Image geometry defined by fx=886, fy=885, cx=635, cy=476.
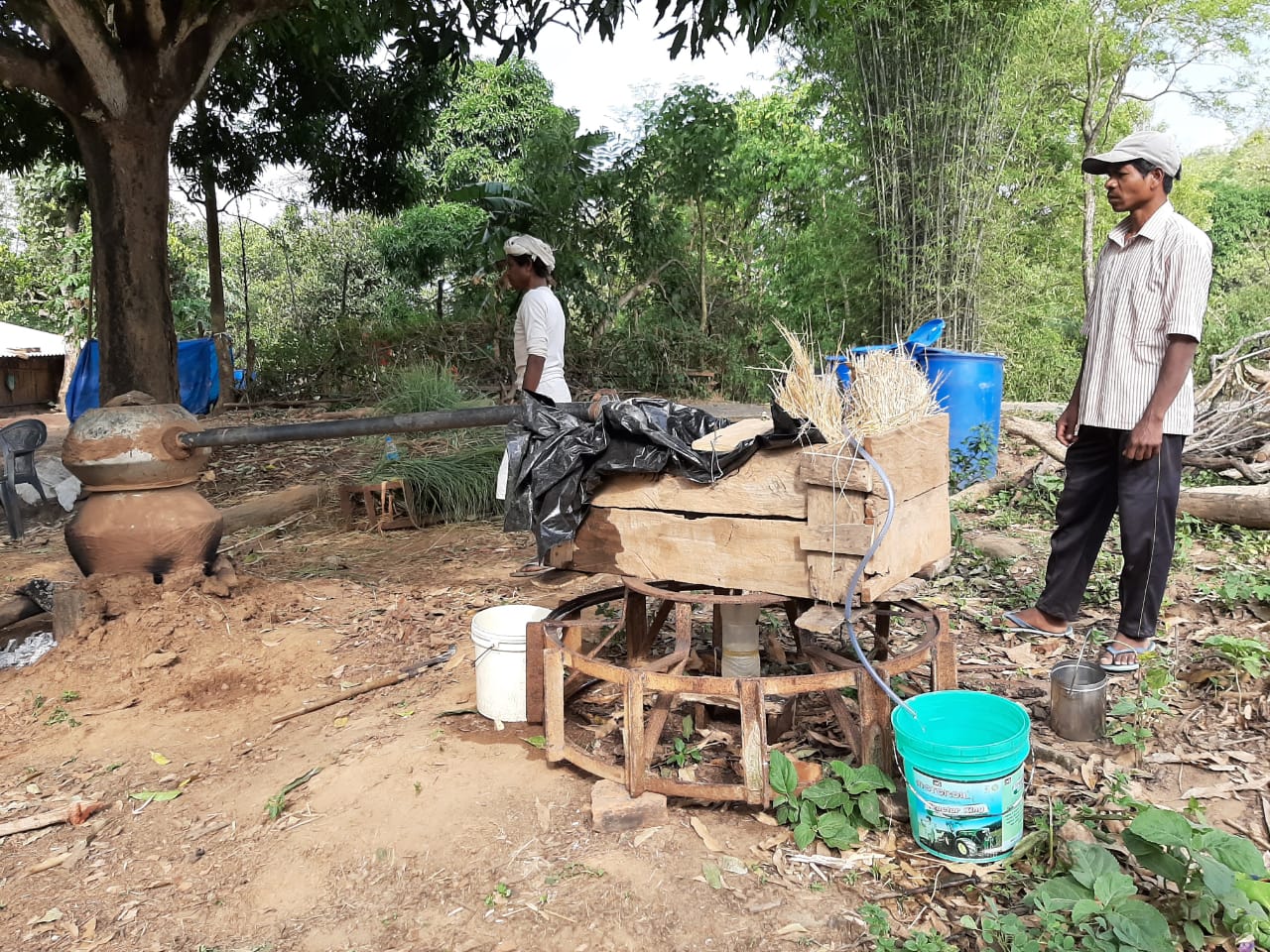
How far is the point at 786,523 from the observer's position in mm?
2562

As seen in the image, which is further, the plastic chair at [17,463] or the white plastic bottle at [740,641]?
the plastic chair at [17,463]

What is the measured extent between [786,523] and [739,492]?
0.54 feet

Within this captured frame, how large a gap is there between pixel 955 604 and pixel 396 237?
518 inches

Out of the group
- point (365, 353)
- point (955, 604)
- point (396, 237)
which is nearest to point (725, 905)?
point (955, 604)

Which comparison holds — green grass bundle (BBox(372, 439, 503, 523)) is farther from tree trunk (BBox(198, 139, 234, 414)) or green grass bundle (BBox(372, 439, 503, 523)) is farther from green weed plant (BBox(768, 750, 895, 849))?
tree trunk (BBox(198, 139, 234, 414))

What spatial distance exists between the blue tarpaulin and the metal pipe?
8.49 metres

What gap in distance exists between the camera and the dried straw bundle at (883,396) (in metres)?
2.53

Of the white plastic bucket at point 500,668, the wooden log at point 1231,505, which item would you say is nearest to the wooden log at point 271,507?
the white plastic bucket at point 500,668

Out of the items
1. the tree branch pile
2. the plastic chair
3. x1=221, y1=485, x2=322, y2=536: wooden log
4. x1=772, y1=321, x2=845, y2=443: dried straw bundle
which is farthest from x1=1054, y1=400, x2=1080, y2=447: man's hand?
the plastic chair

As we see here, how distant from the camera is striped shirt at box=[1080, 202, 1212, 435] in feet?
10.1

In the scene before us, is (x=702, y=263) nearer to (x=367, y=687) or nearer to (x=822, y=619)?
(x=367, y=687)

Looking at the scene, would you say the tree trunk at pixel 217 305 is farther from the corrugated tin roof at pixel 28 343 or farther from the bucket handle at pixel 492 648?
the bucket handle at pixel 492 648

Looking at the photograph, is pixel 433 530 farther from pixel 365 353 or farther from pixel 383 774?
pixel 365 353

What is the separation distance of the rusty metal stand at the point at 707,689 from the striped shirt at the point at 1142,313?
1.13 metres
